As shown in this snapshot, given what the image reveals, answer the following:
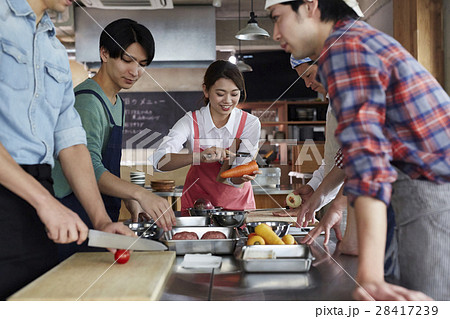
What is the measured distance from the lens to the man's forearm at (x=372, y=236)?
909mm

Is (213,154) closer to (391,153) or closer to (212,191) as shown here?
(212,191)

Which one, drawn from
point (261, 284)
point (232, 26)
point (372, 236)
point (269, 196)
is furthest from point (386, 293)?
point (232, 26)

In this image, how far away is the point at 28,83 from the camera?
1.33 meters

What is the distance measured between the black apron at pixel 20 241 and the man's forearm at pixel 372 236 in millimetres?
928

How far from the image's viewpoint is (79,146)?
1.57 metres

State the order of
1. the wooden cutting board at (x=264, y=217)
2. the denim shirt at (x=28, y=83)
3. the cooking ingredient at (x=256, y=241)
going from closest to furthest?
the denim shirt at (x=28, y=83)
the cooking ingredient at (x=256, y=241)
the wooden cutting board at (x=264, y=217)

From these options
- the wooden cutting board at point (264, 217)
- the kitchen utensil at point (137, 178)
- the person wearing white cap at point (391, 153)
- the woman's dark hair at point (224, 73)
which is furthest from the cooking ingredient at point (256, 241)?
the kitchen utensil at point (137, 178)

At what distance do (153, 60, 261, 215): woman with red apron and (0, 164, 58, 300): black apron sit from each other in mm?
1458

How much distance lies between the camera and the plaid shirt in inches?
35.5

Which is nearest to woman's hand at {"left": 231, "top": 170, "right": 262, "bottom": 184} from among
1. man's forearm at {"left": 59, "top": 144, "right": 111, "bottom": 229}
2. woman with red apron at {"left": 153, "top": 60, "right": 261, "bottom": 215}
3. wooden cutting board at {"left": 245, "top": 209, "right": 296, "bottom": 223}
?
woman with red apron at {"left": 153, "top": 60, "right": 261, "bottom": 215}

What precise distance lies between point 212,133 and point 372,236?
2.23 meters

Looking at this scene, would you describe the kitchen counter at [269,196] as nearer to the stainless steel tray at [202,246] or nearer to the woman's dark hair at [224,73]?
the woman's dark hair at [224,73]

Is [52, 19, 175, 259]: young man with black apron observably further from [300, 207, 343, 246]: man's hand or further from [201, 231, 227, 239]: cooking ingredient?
[300, 207, 343, 246]: man's hand
